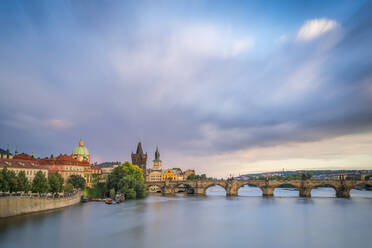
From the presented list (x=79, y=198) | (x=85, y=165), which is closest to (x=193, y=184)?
(x=85, y=165)

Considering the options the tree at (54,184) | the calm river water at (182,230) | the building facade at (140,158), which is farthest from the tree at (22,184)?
the building facade at (140,158)

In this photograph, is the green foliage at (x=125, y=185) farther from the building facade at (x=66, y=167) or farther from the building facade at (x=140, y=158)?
the building facade at (x=140, y=158)

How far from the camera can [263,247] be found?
108ft

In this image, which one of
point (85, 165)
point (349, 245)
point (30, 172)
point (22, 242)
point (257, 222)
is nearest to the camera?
point (22, 242)

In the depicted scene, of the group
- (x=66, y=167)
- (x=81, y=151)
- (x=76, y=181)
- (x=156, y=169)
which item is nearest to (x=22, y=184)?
(x=76, y=181)

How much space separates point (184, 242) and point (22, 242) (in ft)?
59.6

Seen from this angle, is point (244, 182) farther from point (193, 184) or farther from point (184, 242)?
point (184, 242)

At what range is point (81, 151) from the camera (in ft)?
363

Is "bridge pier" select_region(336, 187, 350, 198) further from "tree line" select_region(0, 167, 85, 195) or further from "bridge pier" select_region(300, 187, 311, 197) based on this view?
"tree line" select_region(0, 167, 85, 195)

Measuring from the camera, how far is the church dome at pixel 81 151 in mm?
109562

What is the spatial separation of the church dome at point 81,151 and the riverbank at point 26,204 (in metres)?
53.7

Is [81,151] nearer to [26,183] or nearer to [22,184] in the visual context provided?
[26,183]

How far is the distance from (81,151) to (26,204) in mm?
67389

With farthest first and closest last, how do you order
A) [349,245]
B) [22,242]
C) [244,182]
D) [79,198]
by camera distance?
[244,182], [79,198], [349,245], [22,242]
